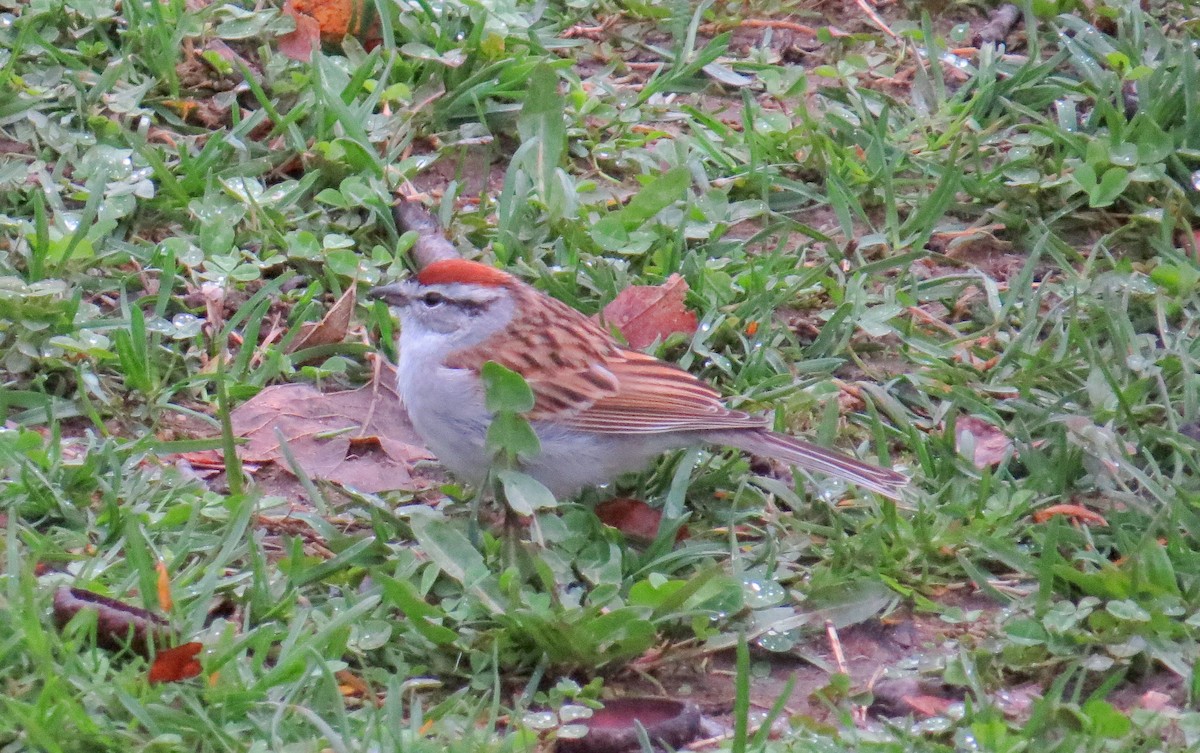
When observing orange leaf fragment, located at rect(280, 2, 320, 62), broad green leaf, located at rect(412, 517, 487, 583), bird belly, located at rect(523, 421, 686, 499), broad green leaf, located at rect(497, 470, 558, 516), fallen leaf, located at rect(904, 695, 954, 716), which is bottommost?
fallen leaf, located at rect(904, 695, 954, 716)

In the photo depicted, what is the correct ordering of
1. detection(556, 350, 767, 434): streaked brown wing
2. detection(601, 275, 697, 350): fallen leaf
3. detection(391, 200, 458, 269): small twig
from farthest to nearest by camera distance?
detection(391, 200, 458, 269): small twig
detection(601, 275, 697, 350): fallen leaf
detection(556, 350, 767, 434): streaked brown wing

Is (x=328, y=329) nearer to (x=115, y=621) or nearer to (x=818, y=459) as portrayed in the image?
(x=115, y=621)

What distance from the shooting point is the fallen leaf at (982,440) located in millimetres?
4809

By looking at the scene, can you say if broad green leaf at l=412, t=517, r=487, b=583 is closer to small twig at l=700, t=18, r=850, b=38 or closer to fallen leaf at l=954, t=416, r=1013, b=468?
fallen leaf at l=954, t=416, r=1013, b=468

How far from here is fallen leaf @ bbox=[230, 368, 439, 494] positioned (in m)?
4.76

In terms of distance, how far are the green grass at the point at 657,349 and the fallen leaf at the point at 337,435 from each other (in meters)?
0.09


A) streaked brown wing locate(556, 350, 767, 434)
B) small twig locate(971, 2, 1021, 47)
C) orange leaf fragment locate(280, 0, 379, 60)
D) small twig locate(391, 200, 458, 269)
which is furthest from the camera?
small twig locate(971, 2, 1021, 47)

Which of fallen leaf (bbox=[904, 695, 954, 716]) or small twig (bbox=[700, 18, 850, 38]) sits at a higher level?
small twig (bbox=[700, 18, 850, 38])

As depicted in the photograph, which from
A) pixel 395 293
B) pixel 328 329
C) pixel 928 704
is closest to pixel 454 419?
pixel 395 293

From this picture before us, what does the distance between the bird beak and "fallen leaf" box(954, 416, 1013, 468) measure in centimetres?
181

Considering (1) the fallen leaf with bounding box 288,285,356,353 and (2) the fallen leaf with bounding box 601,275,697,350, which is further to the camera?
(2) the fallen leaf with bounding box 601,275,697,350

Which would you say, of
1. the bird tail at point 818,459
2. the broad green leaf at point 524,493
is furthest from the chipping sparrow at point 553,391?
the broad green leaf at point 524,493

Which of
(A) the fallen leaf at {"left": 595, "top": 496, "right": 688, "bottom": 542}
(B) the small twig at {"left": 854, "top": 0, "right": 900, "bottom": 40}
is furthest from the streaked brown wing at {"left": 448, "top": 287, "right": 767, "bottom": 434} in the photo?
→ (B) the small twig at {"left": 854, "top": 0, "right": 900, "bottom": 40}

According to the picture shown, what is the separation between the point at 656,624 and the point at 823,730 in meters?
0.52
